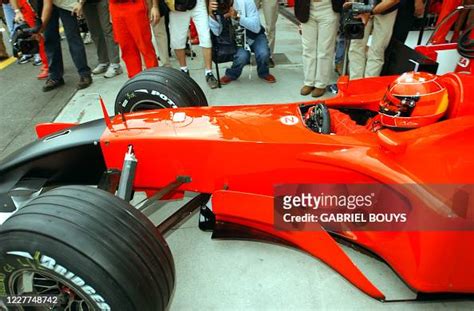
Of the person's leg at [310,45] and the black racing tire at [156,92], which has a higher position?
the black racing tire at [156,92]

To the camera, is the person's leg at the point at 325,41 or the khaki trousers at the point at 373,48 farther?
the person's leg at the point at 325,41

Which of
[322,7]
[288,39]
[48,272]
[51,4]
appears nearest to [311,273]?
[48,272]

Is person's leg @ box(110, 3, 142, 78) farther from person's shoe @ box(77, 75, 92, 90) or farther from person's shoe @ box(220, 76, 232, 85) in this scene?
person's shoe @ box(220, 76, 232, 85)

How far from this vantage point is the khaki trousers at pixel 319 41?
14.1 feet

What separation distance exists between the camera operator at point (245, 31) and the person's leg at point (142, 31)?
0.87m

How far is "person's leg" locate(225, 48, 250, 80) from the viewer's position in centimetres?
519

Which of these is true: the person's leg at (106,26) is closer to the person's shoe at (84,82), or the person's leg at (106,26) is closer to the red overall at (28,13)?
the person's shoe at (84,82)

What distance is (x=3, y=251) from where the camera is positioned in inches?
61.3

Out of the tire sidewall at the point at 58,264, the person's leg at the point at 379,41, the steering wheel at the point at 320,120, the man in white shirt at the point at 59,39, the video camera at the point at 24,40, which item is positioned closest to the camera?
the tire sidewall at the point at 58,264

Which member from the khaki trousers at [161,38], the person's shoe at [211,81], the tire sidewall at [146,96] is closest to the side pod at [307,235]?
the tire sidewall at [146,96]

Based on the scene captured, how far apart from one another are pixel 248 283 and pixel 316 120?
1017mm

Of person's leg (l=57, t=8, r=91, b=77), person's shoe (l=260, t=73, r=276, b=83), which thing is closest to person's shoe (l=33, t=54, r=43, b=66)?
person's leg (l=57, t=8, r=91, b=77)

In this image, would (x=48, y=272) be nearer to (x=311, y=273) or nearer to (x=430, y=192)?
(x=311, y=273)

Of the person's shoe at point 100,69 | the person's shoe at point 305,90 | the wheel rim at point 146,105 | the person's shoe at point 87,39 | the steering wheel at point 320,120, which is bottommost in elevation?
the person's shoe at point 87,39
